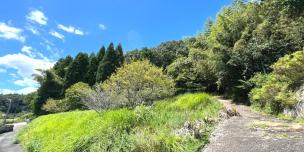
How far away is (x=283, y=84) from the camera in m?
14.3

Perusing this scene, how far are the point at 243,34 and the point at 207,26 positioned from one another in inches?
577

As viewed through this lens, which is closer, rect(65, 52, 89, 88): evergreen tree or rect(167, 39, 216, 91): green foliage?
rect(167, 39, 216, 91): green foliage

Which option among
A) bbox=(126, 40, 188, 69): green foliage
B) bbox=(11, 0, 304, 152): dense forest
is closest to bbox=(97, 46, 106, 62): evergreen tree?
bbox=(126, 40, 188, 69): green foliage

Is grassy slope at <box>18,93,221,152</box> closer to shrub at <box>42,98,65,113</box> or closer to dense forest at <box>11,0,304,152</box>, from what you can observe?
dense forest at <box>11,0,304,152</box>

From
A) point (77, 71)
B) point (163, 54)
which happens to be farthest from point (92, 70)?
point (163, 54)

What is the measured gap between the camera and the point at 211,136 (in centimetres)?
910

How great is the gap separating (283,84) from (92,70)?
39686 millimetres

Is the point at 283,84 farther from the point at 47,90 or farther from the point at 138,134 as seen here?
the point at 47,90

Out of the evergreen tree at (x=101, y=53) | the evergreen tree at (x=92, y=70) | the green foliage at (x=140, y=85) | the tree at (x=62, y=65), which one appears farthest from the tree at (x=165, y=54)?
the green foliage at (x=140, y=85)

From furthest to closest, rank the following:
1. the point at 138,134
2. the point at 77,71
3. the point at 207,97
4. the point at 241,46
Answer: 1. the point at 77,71
2. the point at 241,46
3. the point at 207,97
4. the point at 138,134

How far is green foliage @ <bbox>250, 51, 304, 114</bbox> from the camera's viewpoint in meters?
13.0

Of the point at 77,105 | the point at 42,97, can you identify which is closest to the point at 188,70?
the point at 77,105

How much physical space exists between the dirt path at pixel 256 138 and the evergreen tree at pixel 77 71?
42872 millimetres

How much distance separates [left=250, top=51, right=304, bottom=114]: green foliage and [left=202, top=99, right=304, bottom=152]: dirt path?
3.35 metres
